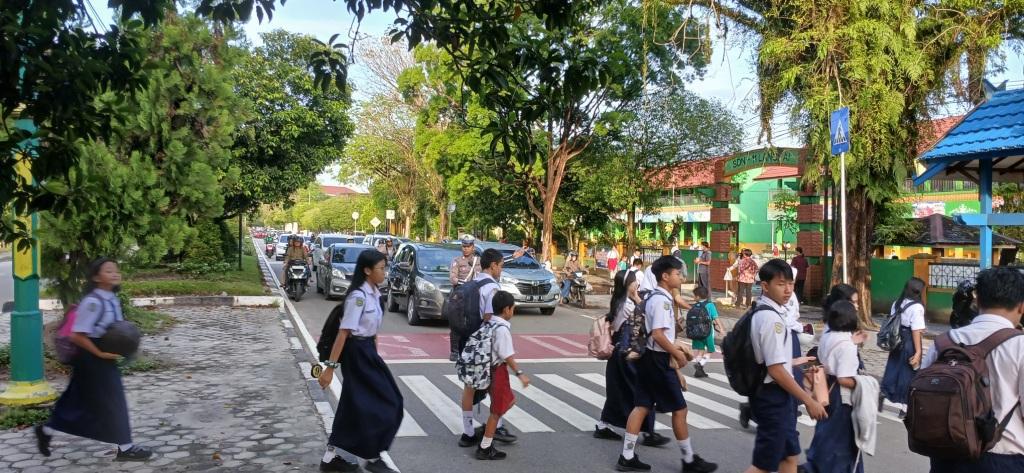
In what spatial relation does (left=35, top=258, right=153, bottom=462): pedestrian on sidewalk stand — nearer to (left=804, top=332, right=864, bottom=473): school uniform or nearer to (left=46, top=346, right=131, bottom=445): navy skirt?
(left=46, top=346, right=131, bottom=445): navy skirt

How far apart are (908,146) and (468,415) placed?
12.5 meters

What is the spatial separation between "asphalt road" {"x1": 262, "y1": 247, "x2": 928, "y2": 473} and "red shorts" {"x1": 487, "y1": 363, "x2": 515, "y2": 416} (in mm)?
425

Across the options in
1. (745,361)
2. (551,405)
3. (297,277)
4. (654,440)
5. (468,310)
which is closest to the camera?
(745,361)

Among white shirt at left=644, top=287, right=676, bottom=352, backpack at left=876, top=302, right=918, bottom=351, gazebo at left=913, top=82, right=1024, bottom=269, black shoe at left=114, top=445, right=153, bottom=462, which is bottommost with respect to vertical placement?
black shoe at left=114, top=445, right=153, bottom=462

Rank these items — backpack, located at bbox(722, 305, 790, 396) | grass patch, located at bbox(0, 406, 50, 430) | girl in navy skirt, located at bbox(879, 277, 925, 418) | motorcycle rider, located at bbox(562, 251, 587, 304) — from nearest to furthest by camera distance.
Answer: backpack, located at bbox(722, 305, 790, 396)
grass patch, located at bbox(0, 406, 50, 430)
girl in navy skirt, located at bbox(879, 277, 925, 418)
motorcycle rider, located at bbox(562, 251, 587, 304)

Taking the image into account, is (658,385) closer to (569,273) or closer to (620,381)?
(620,381)

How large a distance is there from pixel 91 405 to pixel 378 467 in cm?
212

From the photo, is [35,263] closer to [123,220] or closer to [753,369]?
[123,220]

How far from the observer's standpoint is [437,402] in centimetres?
852

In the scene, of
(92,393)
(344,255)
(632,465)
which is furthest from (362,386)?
(344,255)

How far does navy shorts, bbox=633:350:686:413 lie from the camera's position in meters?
6.01

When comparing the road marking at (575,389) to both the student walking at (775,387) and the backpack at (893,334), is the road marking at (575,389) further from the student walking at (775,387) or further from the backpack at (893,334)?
the student walking at (775,387)

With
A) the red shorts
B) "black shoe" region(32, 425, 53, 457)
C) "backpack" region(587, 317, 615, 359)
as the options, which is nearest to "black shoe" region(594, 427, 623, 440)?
"backpack" region(587, 317, 615, 359)

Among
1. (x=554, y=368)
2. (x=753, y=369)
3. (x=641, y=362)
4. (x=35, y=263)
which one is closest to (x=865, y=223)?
(x=554, y=368)
